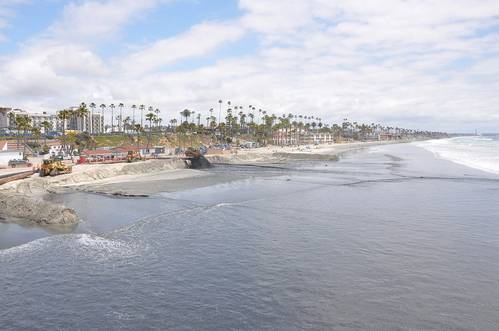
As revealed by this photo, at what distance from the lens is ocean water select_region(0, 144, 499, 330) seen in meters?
18.0

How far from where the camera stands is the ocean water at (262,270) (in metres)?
18.0

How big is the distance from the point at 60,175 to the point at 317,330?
55.5m

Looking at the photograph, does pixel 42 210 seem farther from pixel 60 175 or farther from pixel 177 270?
pixel 60 175

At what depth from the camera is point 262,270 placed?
78.4ft

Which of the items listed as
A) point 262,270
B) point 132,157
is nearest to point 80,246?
point 262,270

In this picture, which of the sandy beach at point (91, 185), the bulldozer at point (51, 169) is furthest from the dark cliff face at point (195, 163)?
the bulldozer at point (51, 169)

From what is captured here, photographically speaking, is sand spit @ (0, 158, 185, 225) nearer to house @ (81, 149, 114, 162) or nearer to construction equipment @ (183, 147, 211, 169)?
construction equipment @ (183, 147, 211, 169)

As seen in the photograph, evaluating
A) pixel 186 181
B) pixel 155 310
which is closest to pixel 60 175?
pixel 186 181

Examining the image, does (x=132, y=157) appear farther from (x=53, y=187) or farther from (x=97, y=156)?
(x=53, y=187)

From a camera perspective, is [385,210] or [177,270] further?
[385,210]

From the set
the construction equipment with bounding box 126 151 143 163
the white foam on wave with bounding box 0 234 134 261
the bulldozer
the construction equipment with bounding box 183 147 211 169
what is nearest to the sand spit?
the bulldozer

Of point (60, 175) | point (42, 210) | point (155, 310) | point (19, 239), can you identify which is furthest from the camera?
point (60, 175)

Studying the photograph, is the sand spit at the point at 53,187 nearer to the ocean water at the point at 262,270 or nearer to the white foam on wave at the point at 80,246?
the ocean water at the point at 262,270

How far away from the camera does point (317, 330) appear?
16.8 m
